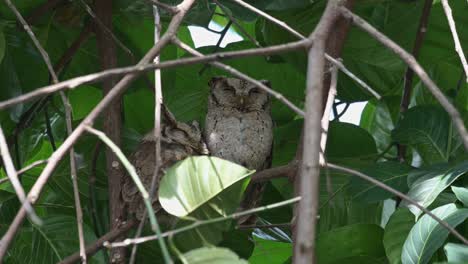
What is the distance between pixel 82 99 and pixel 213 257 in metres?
1.93

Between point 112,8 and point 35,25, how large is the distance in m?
0.26

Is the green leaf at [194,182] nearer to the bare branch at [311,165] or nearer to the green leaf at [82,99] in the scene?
the bare branch at [311,165]

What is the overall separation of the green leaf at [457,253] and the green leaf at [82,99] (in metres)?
1.65

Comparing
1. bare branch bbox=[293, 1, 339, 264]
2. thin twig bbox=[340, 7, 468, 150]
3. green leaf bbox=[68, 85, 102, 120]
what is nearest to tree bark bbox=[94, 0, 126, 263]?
green leaf bbox=[68, 85, 102, 120]

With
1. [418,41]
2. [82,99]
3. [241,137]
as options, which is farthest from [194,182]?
[82,99]

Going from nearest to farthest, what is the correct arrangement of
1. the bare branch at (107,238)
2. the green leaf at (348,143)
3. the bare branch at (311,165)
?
1. the bare branch at (311,165)
2. the bare branch at (107,238)
3. the green leaf at (348,143)

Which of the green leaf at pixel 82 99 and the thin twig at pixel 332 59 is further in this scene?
the green leaf at pixel 82 99

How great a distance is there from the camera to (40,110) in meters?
2.85

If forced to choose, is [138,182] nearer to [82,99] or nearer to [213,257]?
[213,257]

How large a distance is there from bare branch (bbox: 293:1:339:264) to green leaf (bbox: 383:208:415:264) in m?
1.10

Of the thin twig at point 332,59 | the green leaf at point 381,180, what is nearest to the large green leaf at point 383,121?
the green leaf at point 381,180

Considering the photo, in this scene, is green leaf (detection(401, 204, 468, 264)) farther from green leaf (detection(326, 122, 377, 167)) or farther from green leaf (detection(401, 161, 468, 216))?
green leaf (detection(326, 122, 377, 167))

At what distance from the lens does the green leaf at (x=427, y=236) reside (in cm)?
201

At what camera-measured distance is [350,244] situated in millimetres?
2430
